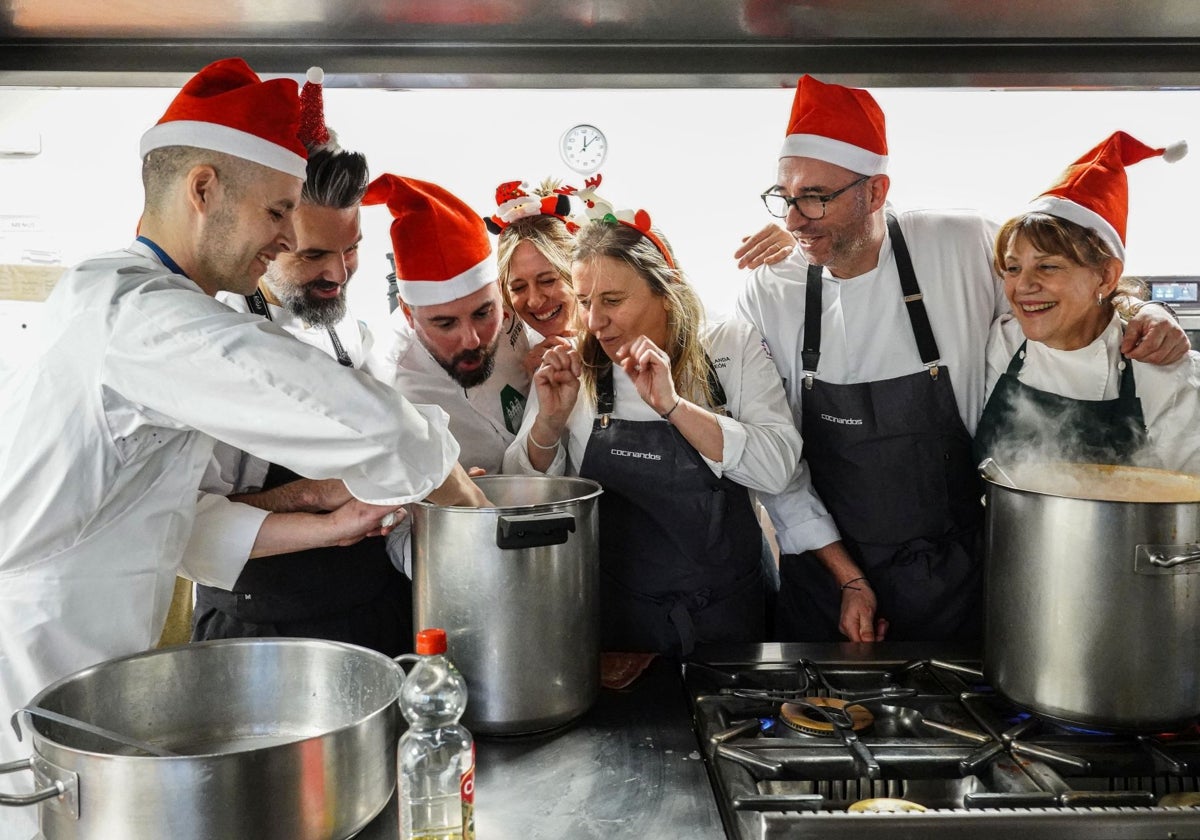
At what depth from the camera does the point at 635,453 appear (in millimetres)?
1746

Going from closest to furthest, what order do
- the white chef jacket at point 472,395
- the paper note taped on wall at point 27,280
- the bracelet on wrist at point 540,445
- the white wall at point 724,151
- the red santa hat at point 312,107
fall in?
1. the red santa hat at point 312,107
2. the bracelet on wrist at point 540,445
3. the white chef jacket at point 472,395
4. the paper note taped on wall at point 27,280
5. the white wall at point 724,151

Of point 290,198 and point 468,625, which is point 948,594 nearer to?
point 468,625

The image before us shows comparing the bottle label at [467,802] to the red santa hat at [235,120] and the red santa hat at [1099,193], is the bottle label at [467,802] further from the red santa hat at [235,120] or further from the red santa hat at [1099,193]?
the red santa hat at [1099,193]

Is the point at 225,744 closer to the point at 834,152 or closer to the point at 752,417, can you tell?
the point at 752,417

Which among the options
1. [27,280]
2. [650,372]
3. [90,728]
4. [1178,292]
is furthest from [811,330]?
[27,280]

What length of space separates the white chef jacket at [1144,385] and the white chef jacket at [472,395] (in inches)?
40.3

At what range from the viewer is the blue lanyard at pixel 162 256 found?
4.11 feet

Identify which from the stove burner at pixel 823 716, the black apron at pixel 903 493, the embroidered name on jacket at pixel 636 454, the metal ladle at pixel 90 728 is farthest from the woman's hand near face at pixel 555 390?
the metal ladle at pixel 90 728

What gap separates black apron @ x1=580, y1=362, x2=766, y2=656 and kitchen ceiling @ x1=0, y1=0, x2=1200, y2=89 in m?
0.67

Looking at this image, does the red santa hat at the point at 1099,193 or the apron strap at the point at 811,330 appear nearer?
the red santa hat at the point at 1099,193

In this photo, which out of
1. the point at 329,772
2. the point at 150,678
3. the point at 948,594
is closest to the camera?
the point at 329,772

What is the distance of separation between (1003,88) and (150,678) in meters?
1.45

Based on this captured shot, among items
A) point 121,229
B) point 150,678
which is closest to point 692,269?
point 121,229

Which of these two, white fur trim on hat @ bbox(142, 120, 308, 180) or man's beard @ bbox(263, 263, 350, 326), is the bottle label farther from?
man's beard @ bbox(263, 263, 350, 326)
